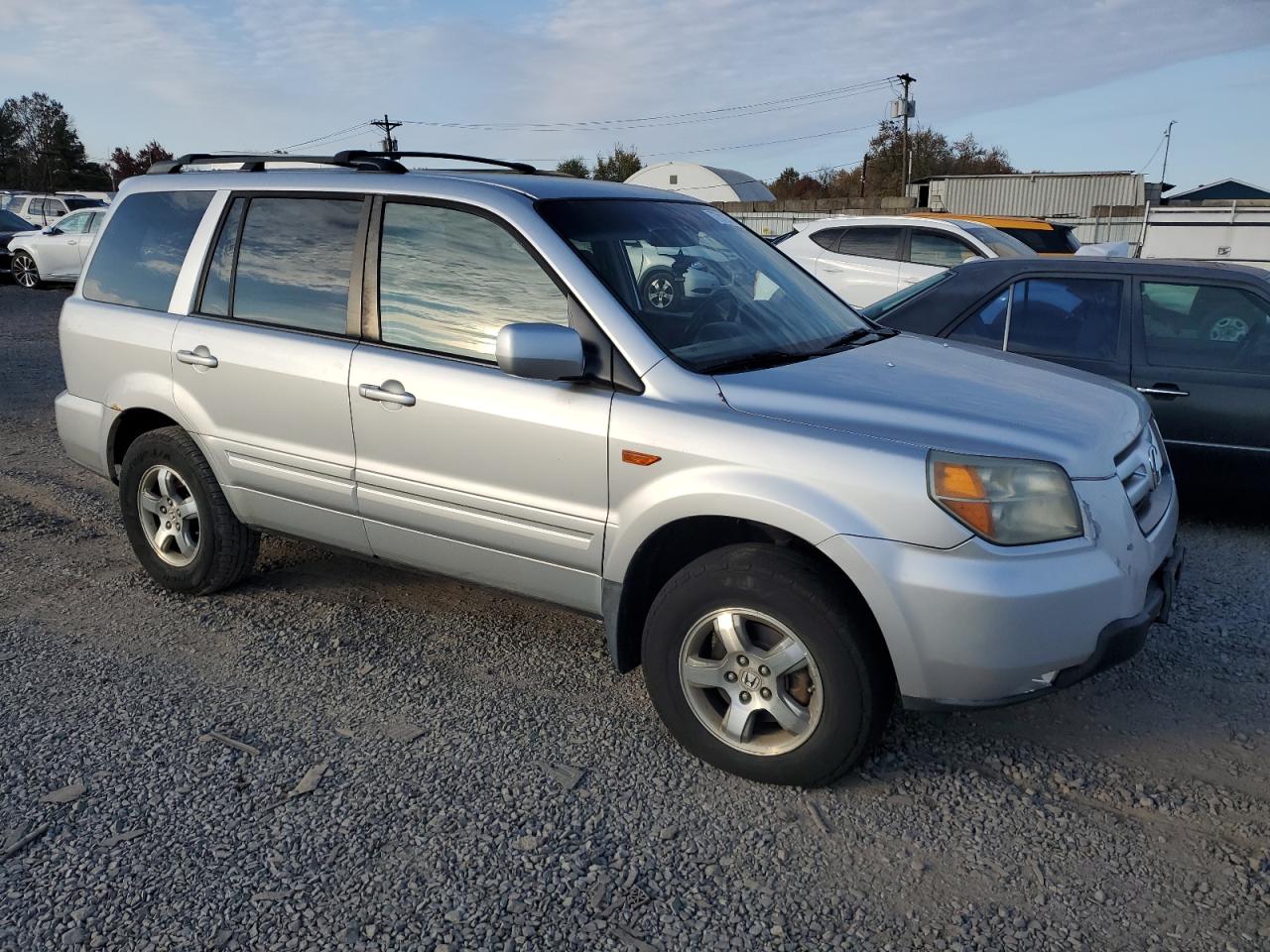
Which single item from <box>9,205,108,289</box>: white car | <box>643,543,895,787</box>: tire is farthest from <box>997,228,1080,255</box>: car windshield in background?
<box>9,205,108,289</box>: white car

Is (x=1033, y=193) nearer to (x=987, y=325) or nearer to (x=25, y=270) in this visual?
(x=25, y=270)

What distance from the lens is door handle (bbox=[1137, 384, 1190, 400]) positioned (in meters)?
5.46

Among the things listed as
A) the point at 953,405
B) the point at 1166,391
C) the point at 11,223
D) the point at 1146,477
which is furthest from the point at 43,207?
the point at 1146,477

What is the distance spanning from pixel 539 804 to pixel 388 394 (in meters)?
1.53

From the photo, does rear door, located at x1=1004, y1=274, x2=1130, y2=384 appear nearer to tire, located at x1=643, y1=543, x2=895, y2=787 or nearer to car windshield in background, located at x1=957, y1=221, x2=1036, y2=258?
tire, located at x1=643, y1=543, x2=895, y2=787

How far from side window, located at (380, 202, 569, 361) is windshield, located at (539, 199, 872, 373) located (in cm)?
20

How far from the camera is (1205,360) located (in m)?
5.53

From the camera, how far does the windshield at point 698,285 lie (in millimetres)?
3525

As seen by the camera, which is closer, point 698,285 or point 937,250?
point 698,285

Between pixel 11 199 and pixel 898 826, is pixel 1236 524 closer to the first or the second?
pixel 898 826

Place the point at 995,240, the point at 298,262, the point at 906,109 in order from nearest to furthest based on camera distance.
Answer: the point at 298,262
the point at 995,240
the point at 906,109

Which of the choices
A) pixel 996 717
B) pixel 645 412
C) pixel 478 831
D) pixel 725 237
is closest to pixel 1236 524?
pixel 996 717

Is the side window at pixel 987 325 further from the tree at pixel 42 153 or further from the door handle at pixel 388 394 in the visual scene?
the tree at pixel 42 153

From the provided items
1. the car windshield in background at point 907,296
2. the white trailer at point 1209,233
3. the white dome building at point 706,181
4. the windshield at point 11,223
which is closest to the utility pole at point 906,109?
the white dome building at point 706,181
